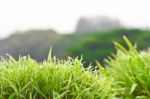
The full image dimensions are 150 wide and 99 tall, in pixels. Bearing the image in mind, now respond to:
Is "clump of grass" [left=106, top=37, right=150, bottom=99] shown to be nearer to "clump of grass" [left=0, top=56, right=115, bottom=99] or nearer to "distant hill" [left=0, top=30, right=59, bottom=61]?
"clump of grass" [left=0, top=56, right=115, bottom=99]

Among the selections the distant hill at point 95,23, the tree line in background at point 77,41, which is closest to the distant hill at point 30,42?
the tree line in background at point 77,41

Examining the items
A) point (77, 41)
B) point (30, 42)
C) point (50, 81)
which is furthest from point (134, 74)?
point (30, 42)

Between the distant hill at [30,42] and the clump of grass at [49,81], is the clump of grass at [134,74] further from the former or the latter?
the distant hill at [30,42]

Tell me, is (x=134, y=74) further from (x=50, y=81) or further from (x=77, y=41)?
(x=77, y=41)

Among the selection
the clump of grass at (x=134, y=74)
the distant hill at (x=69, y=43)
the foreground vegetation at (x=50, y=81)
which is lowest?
the distant hill at (x=69, y=43)

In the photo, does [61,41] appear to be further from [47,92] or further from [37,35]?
[47,92]

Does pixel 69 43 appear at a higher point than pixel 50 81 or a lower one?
lower

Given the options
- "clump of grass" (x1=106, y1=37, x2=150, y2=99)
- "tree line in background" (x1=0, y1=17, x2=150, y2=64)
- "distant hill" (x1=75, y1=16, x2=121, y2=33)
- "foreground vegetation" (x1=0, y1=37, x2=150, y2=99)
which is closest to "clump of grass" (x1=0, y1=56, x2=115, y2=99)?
"foreground vegetation" (x1=0, y1=37, x2=150, y2=99)

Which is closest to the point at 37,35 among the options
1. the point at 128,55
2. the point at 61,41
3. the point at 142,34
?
the point at 61,41
